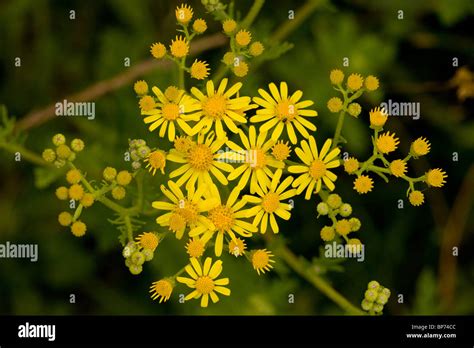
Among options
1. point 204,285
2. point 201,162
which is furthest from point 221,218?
point 204,285

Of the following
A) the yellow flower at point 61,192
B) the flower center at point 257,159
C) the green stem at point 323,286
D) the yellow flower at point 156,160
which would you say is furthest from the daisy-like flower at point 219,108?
the green stem at point 323,286

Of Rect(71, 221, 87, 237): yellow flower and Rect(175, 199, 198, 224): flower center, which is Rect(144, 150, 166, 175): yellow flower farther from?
Rect(71, 221, 87, 237): yellow flower

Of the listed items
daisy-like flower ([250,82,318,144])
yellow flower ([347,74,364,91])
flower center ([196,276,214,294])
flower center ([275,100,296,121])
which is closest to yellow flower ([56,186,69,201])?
flower center ([196,276,214,294])

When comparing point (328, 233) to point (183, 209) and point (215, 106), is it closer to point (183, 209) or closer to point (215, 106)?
point (183, 209)

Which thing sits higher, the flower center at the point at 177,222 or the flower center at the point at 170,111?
the flower center at the point at 170,111

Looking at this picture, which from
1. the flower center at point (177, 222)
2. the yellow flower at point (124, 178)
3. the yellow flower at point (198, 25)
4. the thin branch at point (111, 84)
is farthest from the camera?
the thin branch at point (111, 84)

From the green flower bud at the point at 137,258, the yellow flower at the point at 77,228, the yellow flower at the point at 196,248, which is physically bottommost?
the green flower bud at the point at 137,258

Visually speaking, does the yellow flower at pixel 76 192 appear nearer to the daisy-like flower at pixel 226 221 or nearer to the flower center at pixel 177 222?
the flower center at pixel 177 222
